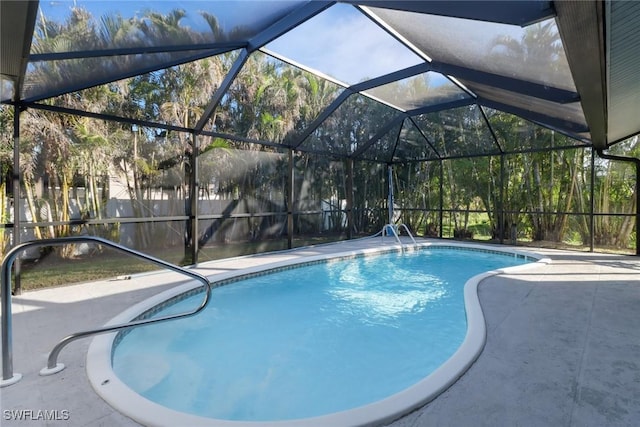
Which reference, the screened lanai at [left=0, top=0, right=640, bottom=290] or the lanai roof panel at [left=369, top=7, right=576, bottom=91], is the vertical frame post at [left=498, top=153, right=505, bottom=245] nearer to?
the screened lanai at [left=0, top=0, right=640, bottom=290]

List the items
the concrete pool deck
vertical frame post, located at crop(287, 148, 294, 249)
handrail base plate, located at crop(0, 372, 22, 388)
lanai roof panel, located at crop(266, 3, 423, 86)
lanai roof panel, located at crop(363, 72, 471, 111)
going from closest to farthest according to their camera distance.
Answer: the concrete pool deck
handrail base plate, located at crop(0, 372, 22, 388)
lanai roof panel, located at crop(266, 3, 423, 86)
lanai roof panel, located at crop(363, 72, 471, 111)
vertical frame post, located at crop(287, 148, 294, 249)

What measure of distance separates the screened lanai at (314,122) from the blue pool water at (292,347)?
2.62 m

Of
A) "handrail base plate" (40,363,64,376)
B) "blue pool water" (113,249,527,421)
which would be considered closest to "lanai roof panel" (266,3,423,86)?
"blue pool water" (113,249,527,421)

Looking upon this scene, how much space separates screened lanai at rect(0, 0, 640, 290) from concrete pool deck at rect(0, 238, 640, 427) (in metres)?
1.91

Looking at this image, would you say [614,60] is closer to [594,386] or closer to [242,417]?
[594,386]

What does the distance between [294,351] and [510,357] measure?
217cm

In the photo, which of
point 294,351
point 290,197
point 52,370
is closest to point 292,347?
point 294,351

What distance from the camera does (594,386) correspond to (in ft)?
7.50

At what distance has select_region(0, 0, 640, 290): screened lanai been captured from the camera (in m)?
3.58

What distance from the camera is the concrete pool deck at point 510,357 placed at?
2.01 metres

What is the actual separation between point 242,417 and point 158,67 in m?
5.08

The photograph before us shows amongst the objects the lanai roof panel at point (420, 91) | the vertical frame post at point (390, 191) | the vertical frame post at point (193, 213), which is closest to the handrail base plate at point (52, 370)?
the vertical frame post at point (193, 213)

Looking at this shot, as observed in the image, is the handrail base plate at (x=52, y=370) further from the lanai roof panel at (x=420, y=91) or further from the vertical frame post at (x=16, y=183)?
the lanai roof panel at (x=420, y=91)

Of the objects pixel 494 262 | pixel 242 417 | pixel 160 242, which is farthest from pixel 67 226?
pixel 494 262
